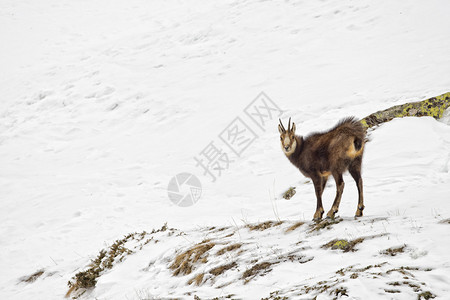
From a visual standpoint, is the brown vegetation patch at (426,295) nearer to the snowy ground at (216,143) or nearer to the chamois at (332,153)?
the snowy ground at (216,143)

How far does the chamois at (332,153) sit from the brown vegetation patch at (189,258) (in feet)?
6.02

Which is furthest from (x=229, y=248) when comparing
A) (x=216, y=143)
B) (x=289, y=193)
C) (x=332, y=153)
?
(x=216, y=143)

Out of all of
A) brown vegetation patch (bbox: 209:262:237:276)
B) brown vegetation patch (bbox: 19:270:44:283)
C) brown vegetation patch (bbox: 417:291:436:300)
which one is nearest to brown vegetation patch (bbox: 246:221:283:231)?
brown vegetation patch (bbox: 209:262:237:276)

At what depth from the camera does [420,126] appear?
397 inches

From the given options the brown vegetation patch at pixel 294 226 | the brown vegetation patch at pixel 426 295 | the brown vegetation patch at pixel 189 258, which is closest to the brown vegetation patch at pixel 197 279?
the brown vegetation patch at pixel 189 258

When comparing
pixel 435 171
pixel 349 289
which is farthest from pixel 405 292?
pixel 435 171

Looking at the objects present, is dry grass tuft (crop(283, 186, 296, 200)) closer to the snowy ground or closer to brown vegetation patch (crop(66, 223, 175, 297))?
the snowy ground

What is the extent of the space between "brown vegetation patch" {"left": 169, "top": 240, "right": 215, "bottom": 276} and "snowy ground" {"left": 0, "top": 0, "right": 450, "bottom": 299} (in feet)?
0.48

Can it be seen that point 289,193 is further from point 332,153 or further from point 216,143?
point 216,143

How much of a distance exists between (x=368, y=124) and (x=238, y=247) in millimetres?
7378

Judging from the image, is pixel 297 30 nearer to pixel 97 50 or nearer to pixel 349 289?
pixel 97 50

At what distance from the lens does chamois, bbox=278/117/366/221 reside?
533cm

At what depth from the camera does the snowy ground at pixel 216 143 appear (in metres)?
4.72

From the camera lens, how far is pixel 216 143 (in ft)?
50.8
